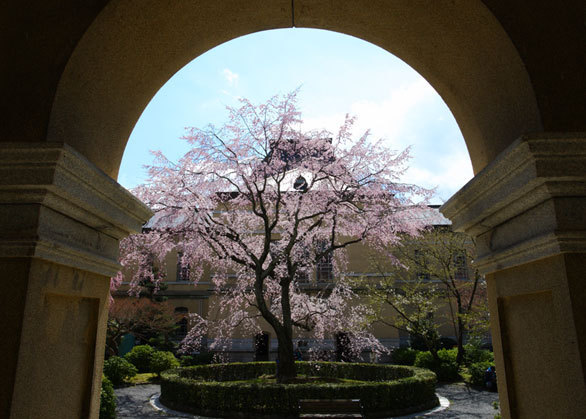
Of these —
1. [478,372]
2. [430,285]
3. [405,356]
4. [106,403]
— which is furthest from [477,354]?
[106,403]

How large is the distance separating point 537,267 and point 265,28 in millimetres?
2888

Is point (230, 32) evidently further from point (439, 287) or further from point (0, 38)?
point (439, 287)

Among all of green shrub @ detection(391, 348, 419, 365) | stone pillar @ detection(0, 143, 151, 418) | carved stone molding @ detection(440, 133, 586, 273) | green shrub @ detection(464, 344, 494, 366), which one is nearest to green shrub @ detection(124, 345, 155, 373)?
green shrub @ detection(391, 348, 419, 365)

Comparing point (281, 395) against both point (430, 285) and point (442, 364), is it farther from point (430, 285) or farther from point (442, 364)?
point (430, 285)

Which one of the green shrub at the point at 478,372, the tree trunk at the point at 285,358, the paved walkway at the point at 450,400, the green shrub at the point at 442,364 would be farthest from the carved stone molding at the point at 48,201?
the green shrub at the point at 442,364

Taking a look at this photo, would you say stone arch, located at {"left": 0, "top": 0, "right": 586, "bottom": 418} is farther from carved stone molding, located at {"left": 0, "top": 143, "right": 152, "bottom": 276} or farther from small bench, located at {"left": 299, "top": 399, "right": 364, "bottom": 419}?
small bench, located at {"left": 299, "top": 399, "right": 364, "bottom": 419}

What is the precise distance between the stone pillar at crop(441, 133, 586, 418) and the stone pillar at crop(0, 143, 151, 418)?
2.65 m

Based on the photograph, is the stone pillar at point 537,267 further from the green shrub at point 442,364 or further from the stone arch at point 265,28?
the green shrub at point 442,364

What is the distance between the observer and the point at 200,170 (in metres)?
15.3

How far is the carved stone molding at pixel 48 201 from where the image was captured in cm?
231

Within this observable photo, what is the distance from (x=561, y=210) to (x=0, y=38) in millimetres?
3514

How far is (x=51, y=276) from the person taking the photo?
2465 mm

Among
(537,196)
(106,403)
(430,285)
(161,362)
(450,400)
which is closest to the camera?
(537,196)

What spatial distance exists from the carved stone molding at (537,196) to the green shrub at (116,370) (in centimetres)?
1790
